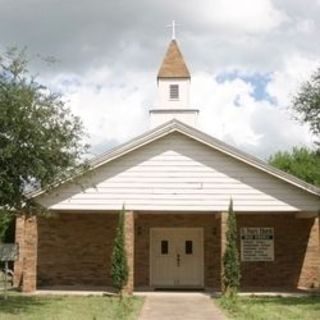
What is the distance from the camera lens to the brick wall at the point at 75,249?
27.8 meters

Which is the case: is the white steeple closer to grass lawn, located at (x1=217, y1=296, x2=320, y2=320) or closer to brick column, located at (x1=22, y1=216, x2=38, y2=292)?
brick column, located at (x1=22, y1=216, x2=38, y2=292)

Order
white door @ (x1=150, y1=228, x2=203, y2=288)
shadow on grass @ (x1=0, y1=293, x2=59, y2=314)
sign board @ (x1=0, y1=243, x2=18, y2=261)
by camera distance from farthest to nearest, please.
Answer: white door @ (x1=150, y1=228, x2=203, y2=288) < sign board @ (x1=0, y1=243, x2=18, y2=261) < shadow on grass @ (x1=0, y1=293, x2=59, y2=314)

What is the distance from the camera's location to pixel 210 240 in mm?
28188

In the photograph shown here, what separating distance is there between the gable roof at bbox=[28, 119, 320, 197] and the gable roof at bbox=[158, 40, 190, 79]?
46.6 feet

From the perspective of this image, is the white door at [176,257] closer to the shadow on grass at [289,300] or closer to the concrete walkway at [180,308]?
the concrete walkway at [180,308]

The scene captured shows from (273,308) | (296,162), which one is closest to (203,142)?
(273,308)

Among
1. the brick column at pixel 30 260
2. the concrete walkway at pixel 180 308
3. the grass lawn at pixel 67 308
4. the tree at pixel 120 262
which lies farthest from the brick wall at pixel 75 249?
the grass lawn at pixel 67 308

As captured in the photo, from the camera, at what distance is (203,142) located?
25.1 m

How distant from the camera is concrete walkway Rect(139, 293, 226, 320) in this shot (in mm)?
17203

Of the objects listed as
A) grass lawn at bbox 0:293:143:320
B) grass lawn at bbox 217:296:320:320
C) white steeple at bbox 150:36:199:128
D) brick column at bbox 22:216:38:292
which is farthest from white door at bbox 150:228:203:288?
white steeple at bbox 150:36:199:128

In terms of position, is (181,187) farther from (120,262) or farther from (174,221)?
(174,221)

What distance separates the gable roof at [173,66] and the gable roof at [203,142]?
14.2 meters

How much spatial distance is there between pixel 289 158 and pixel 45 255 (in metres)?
34.5

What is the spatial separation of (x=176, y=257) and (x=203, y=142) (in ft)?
19.0
